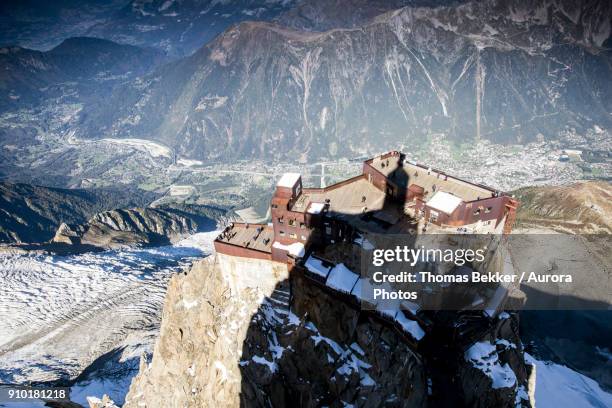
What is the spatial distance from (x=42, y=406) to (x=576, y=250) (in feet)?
552

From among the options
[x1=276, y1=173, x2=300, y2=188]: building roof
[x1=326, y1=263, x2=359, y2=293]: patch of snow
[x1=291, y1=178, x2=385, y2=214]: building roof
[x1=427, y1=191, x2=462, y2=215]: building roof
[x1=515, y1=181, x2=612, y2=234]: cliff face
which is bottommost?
[x1=515, y1=181, x2=612, y2=234]: cliff face

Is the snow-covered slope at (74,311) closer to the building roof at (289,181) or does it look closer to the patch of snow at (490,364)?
the building roof at (289,181)

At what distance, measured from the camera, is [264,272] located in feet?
215

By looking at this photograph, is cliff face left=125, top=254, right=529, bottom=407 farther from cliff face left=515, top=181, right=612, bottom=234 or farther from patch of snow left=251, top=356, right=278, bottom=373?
cliff face left=515, top=181, right=612, bottom=234

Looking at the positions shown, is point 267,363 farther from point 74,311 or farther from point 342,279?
point 74,311

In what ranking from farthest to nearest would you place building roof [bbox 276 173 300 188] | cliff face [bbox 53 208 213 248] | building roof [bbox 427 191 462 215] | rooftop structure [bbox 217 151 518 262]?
cliff face [bbox 53 208 213 248] → building roof [bbox 276 173 300 188] → rooftop structure [bbox 217 151 518 262] → building roof [bbox 427 191 462 215]

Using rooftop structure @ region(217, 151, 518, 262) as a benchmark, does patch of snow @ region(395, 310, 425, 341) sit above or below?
below

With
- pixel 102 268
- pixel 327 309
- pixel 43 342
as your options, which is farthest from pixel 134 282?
pixel 327 309

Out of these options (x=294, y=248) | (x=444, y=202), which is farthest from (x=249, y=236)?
(x=444, y=202)

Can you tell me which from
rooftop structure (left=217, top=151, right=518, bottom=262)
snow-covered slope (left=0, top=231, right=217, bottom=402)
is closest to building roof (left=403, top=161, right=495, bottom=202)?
rooftop structure (left=217, top=151, right=518, bottom=262)

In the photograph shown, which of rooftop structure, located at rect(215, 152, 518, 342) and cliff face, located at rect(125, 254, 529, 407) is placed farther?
rooftop structure, located at rect(215, 152, 518, 342)

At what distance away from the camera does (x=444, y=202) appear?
206 feet

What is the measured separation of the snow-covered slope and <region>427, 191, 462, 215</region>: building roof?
293 feet

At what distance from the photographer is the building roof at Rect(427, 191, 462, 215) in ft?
201
